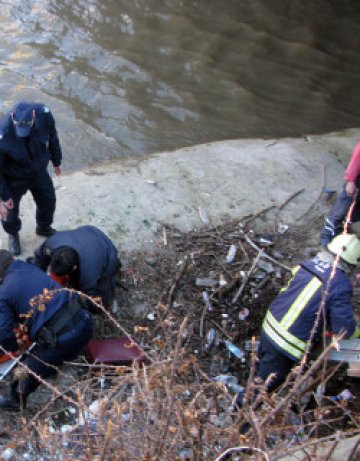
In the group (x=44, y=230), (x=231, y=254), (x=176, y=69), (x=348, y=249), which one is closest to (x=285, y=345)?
(x=348, y=249)

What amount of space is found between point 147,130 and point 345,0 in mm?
6189

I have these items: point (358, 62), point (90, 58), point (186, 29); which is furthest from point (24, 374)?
point (358, 62)

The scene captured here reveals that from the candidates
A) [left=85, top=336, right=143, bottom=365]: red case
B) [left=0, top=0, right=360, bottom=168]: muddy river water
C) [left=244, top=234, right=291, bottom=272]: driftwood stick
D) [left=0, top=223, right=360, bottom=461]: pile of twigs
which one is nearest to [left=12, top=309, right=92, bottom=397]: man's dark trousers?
[left=0, top=223, right=360, bottom=461]: pile of twigs

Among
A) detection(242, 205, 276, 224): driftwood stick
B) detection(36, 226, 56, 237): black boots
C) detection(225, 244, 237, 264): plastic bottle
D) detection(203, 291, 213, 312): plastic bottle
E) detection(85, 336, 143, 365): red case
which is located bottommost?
detection(85, 336, 143, 365): red case

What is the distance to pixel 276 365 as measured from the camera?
452cm

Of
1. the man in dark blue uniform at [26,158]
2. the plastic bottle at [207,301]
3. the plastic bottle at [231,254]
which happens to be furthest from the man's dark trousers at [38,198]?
the plastic bottle at [231,254]

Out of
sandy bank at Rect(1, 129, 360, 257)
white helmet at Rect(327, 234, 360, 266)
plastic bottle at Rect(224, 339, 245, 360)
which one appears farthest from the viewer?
sandy bank at Rect(1, 129, 360, 257)

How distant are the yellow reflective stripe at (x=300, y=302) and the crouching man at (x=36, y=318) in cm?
158

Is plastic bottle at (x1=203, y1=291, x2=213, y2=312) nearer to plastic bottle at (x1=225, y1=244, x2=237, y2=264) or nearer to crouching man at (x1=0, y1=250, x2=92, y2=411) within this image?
plastic bottle at (x1=225, y1=244, x2=237, y2=264)

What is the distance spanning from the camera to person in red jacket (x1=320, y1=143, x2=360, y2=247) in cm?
544

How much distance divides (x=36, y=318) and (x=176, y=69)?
6.21 m

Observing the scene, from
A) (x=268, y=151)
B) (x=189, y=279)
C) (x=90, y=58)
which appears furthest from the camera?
(x=90, y=58)

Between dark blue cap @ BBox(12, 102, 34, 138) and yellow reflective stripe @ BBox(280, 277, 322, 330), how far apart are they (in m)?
2.66

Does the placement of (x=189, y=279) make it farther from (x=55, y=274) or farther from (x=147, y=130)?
(x=147, y=130)
